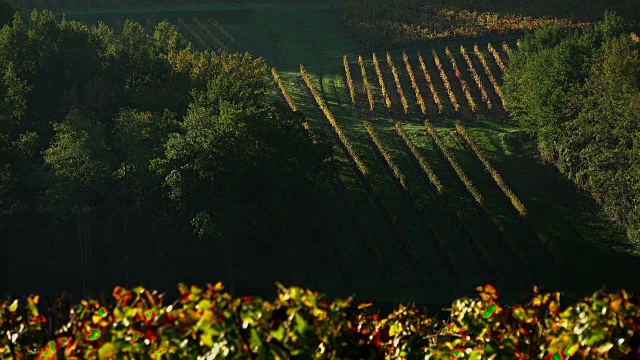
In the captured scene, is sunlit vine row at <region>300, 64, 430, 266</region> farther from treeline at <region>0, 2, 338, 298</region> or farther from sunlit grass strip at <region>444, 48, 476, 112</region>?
sunlit grass strip at <region>444, 48, 476, 112</region>

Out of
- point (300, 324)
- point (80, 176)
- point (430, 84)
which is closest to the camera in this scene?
point (300, 324)

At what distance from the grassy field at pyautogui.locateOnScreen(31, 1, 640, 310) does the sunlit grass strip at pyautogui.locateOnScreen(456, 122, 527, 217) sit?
377mm

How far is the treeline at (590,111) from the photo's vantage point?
178ft

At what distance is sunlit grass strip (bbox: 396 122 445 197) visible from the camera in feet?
190

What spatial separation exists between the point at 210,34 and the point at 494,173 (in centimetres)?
4958

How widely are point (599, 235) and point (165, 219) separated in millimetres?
25894

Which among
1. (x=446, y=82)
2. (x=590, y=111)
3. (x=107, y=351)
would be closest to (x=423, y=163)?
(x=590, y=111)

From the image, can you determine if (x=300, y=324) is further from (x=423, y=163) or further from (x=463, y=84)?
(x=463, y=84)

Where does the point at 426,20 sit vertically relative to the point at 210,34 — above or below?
below

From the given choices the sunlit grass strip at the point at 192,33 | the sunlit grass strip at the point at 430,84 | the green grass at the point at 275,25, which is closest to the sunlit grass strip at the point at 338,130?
the green grass at the point at 275,25

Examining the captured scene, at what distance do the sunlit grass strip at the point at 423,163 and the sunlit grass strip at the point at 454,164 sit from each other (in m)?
1.70

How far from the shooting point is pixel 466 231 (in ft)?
174

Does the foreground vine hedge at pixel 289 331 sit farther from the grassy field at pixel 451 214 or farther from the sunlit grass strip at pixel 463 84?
the sunlit grass strip at pixel 463 84

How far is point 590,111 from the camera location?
59.0 metres
